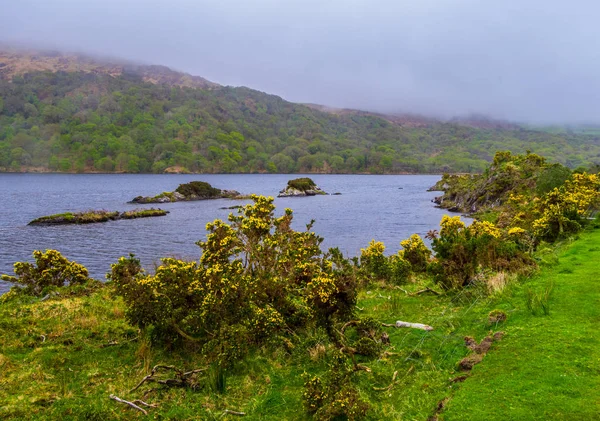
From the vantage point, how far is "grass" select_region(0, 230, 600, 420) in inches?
240

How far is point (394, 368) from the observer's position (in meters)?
8.30

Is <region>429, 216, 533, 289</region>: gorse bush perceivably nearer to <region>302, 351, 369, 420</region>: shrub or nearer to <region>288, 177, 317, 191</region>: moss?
<region>302, 351, 369, 420</region>: shrub

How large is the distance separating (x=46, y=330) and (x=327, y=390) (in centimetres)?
938

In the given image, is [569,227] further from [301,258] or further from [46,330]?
[46,330]

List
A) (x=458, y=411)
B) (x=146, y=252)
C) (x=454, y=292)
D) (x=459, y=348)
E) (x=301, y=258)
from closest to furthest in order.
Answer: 1. (x=458, y=411)
2. (x=459, y=348)
3. (x=454, y=292)
4. (x=301, y=258)
5. (x=146, y=252)

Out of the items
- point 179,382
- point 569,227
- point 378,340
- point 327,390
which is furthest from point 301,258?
point 569,227

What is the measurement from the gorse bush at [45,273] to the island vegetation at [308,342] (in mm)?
6283

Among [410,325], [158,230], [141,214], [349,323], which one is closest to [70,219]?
[141,214]

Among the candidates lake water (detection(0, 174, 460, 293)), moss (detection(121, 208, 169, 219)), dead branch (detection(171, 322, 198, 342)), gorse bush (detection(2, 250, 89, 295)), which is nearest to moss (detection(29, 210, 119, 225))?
lake water (detection(0, 174, 460, 293))

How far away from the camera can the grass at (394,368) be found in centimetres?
610

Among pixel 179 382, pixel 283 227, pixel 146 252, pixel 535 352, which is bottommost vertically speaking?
pixel 146 252

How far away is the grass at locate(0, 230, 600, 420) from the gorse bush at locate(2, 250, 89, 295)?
368 inches

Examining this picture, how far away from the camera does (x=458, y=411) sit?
5.83 metres

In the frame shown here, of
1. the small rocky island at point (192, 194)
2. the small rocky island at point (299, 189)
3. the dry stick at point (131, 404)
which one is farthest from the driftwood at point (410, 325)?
the small rocky island at point (299, 189)
